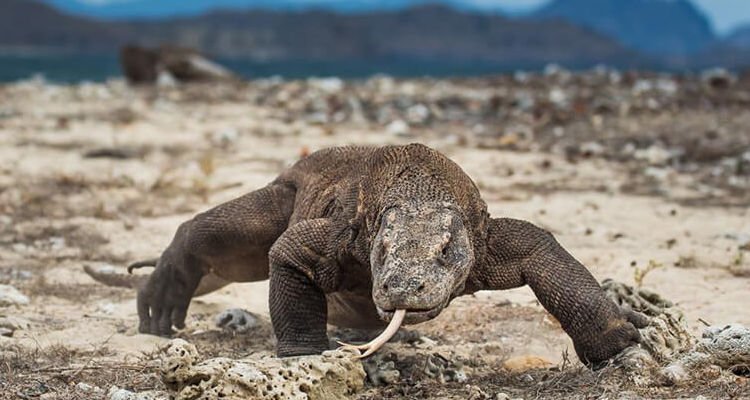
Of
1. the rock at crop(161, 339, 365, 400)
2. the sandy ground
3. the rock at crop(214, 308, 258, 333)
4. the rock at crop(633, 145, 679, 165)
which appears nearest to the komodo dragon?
the rock at crop(161, 339, 365, 400)

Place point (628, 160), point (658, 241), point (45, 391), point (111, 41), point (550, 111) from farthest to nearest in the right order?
point (111, 41), point (550, 111), point (628, 160), point (658, 241), point (45, 391)

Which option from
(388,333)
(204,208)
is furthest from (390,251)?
(204,208)

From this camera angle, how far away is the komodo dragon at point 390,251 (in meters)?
4.15

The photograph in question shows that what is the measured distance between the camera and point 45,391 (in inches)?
185

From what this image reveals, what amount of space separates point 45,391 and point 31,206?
18.6 ft

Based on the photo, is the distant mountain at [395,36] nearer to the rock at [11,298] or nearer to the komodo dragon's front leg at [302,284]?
→ the rock at [11,298]

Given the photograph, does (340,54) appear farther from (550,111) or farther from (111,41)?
(550,111)

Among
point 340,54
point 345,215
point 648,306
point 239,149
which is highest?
point 345,215

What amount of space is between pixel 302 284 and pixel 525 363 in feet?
4.01

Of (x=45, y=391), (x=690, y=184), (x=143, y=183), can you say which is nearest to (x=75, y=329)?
(x=45, y=391)

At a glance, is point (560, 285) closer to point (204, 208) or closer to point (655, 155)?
point (204, 208)

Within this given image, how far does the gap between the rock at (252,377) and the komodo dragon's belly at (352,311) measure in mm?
747

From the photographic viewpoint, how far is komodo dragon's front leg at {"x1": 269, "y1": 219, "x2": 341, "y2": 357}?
4.95m

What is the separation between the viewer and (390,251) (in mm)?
4145
